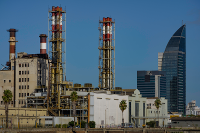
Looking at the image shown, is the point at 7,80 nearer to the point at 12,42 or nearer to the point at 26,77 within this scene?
the point at 26,77

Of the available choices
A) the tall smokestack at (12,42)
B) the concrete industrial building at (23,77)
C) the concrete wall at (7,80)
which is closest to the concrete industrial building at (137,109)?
the concrete industrial building at (23,77)

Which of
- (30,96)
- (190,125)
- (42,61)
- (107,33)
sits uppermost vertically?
(107,33)

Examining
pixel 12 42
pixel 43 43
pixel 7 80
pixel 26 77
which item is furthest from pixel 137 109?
pixel 12 42

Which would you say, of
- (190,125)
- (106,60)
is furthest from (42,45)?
(190,125)

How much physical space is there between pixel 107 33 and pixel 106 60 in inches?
522

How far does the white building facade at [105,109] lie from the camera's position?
145 metres

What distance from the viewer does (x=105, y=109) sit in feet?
499

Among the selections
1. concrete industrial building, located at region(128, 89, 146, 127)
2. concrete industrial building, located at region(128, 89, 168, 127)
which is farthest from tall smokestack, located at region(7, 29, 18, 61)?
concrete industrial building, located at region(128, 89, 168, 127)

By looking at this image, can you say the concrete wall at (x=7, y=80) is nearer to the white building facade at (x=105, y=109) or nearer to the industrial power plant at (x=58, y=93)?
the industrial power plant at (x=58, y=93)

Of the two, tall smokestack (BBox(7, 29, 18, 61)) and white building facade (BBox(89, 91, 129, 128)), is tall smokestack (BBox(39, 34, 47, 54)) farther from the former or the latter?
white building facade (BBox(89, 91, 129, 128))

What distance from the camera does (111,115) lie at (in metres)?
157

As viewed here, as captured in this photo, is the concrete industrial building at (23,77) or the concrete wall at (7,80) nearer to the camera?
the concrete industrial building at (23,77)

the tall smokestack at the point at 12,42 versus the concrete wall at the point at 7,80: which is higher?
the tall smokestack at the point at 12,42

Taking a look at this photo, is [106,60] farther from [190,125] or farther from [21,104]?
[190,125]
